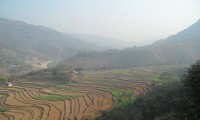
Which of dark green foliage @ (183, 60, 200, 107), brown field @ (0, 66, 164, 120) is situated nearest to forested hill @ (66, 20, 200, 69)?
brown field @ (0, 66, 164, 120)

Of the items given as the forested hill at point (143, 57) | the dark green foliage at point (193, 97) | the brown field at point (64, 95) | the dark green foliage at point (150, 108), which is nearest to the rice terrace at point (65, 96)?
the brown field at point (64, 95)

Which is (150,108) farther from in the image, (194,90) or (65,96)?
(65,96)

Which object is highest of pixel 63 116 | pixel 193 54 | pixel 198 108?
pixel 193 54

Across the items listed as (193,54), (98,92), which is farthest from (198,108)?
(193,54)

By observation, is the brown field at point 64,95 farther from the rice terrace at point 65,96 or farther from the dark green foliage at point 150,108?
the dark green foliage at point 150,108

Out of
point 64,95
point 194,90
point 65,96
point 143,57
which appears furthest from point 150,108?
point 143,57

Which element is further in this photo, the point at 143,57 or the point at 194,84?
the point at 143,57

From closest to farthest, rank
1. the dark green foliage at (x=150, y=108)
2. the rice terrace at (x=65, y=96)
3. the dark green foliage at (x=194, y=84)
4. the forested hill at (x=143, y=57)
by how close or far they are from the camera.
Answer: the dark green foliage at (x=194, y=84) → the dark green foliage at (x=150, y=108) → the rice terrace at (x=65, y=96) → the forested hill at (x=143, y=57)

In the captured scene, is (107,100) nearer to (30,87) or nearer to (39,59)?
(30,87)
